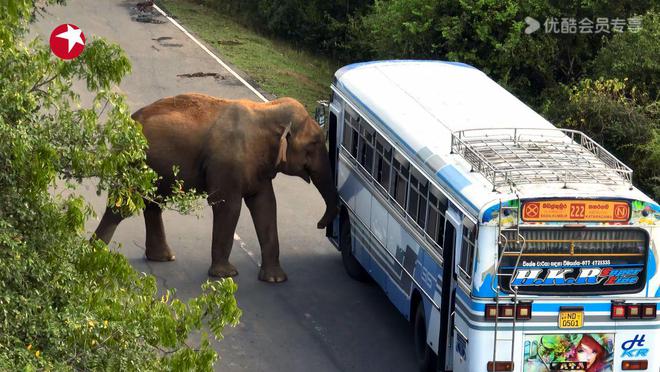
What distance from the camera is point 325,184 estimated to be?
63.3 feet

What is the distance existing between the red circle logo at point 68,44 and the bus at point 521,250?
420 centimetres

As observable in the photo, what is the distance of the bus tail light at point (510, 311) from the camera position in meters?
14.3

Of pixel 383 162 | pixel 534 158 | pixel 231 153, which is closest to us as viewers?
pixel 534 158

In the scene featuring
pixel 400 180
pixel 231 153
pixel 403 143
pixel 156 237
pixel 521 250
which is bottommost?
pixel 156 237

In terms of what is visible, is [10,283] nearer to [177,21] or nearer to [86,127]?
[86,127]

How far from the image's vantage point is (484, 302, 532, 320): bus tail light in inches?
561

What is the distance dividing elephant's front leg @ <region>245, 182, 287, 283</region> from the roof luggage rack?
3.92 meters

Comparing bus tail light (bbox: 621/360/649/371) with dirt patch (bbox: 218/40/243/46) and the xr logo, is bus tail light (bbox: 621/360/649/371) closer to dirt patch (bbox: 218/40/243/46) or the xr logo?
the xr logo

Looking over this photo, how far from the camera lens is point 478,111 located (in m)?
17.3

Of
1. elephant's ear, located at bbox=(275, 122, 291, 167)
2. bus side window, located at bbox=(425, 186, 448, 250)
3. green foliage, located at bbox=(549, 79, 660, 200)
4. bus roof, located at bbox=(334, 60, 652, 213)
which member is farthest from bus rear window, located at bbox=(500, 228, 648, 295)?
green foliage, located at bbox=(549, 79, 660, 200)

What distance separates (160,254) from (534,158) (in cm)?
676

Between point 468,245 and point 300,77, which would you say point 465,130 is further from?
point 300,77

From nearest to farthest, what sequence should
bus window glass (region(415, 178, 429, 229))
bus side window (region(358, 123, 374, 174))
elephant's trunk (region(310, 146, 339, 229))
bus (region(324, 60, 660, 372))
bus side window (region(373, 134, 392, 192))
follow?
1. bus (region(324, 60, 660, 372))
2. bus window glass (region(415, 178, 429, 229))
3. bus side window (region(373, 134, 392, 192))
4. bus side window (region(358, 123, 374, 174))
5. elephant's trunk (region(310, 146, 339, 229))

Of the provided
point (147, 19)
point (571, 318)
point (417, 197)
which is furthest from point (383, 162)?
point (147, 19)
